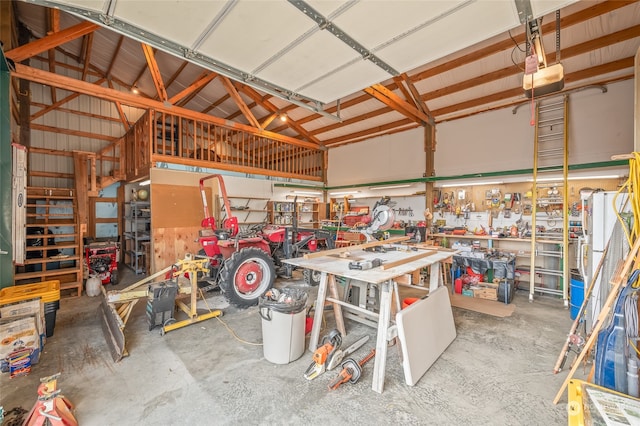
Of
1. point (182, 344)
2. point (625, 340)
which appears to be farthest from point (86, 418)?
point (625, 340)

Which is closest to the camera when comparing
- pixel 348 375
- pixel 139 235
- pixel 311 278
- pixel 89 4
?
pixel 89 4

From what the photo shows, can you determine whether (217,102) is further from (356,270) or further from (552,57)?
(552,57)

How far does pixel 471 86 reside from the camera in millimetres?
5797

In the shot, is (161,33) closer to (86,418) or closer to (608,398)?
(86,418)

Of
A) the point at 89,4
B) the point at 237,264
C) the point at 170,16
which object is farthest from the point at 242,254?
the point at 89,4

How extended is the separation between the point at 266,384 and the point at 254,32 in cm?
307

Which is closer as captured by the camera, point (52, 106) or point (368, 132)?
point (52, 106)

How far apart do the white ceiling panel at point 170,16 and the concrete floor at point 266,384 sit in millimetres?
3041

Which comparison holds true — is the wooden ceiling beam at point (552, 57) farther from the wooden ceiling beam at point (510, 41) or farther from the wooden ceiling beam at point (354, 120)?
the wooden ceiling beam at point (354, 120)

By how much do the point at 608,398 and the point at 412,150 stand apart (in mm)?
6645

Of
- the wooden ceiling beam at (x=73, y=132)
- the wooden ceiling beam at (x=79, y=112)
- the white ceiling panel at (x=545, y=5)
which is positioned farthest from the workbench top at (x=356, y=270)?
the wooden ceiling beam at (x=79, y=112)

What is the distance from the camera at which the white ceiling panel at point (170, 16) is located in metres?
1.88

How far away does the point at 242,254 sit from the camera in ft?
13.4

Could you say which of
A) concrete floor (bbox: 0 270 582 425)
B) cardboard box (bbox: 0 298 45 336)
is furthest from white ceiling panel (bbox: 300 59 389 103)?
cardboard box (bbox: 0 298 45 336)
